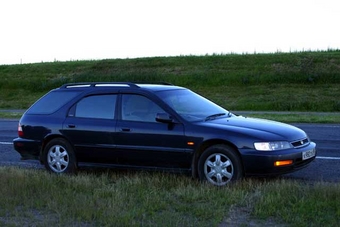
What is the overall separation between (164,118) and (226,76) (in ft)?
78.8

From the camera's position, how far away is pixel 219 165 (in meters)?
7.97

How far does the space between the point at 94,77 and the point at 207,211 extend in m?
30.2

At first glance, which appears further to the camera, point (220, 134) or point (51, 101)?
point (51, 101)

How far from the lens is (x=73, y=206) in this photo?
20.6ft

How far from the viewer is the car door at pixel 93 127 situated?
8.88 m

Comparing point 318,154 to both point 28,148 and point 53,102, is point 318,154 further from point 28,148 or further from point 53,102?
point 28,148

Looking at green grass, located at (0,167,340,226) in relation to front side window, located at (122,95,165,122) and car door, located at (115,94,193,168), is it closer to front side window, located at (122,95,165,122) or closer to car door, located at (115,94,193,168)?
car door, located at (115,94,193,168)

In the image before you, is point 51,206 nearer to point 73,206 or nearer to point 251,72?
point 73,206

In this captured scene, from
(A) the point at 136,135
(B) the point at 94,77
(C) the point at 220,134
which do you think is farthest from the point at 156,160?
(B) the point at 94,77

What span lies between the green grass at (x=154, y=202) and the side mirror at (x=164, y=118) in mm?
919

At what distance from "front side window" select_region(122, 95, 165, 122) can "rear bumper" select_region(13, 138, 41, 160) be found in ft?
5.23

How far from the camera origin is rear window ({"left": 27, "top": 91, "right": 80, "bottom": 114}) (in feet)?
31.4

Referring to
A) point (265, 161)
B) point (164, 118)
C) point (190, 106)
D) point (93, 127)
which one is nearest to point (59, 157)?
point (93, 127)

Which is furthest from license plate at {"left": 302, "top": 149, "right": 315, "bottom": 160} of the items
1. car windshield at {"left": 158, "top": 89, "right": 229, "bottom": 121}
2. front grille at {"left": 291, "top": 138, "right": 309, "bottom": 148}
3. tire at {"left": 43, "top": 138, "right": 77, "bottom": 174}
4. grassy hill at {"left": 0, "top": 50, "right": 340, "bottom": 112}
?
grassy hill at {"left": 0, "top": 50, "right": 340, "bottom": 112}
